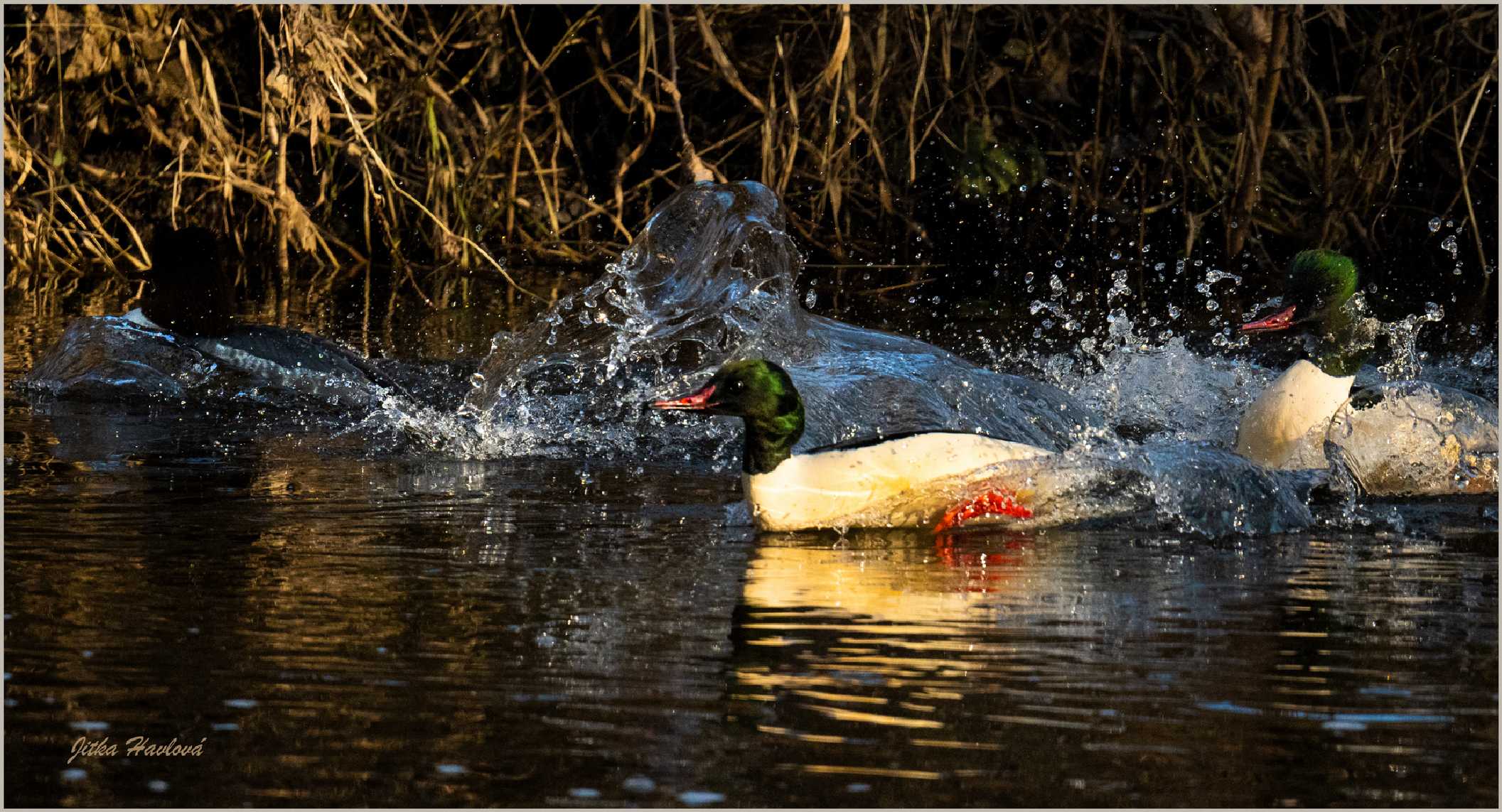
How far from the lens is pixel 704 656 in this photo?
13.1 ft

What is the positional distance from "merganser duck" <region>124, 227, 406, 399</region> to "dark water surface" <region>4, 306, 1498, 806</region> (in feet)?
6.79

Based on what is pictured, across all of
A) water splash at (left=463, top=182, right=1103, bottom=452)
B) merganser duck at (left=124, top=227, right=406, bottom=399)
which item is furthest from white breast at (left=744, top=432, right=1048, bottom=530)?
merganser duck at (left=124, top=227, right=406, bottom=399)

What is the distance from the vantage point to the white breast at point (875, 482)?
5289 mm

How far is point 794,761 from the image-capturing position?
11.0ft

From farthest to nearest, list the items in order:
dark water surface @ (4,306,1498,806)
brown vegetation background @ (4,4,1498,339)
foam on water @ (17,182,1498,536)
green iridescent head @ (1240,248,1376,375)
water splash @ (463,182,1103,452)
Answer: brown vegetation background @ (4,4,1498,339)
water splash @ (463,182,1103,452)
green iridescent head @ (1240,248,1376,375)
foam on water @ (17,182,1498,536)
dark water surface @ (4,306,1498,806)

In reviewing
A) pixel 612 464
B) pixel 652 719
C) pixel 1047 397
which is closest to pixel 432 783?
pixel 652 719

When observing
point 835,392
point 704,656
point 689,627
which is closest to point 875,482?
point 689,627

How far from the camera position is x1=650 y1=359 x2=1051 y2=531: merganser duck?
5.30 metres

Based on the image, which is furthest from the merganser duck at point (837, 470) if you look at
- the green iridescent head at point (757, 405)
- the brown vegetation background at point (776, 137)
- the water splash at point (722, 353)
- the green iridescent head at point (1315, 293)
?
the brown vegetation background at point (776, 137)

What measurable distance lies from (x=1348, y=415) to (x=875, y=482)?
168 centimetres

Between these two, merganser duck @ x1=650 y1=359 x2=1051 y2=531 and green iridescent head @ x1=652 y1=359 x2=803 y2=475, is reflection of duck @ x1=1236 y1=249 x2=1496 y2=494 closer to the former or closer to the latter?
merganser duck @ x1=650 y1=359 x2=1051 y2=531

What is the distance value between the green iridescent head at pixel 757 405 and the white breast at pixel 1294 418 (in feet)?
5.64

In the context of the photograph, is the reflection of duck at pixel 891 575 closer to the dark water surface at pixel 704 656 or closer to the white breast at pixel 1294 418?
the dark water surface at pixel 704 656

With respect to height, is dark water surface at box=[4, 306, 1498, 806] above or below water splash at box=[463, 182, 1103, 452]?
below
